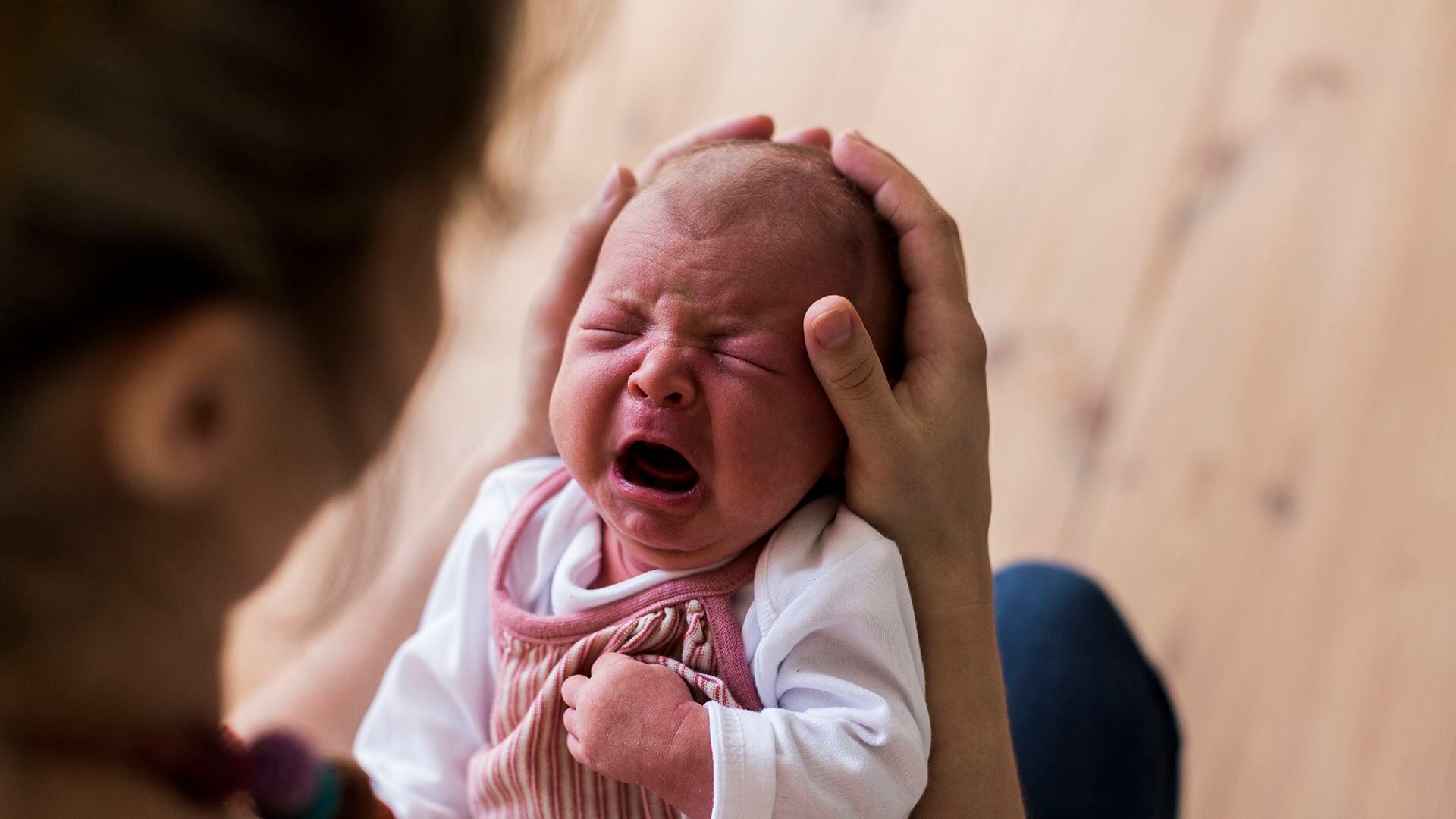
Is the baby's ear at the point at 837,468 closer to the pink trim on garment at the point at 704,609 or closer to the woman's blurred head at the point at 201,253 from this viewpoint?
the pink trim on garment at the point at 704,609

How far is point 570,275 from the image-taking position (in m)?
0.99

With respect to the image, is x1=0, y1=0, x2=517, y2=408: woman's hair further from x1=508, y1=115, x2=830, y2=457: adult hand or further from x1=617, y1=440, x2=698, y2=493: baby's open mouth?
x1=508, y1=115, x2=830, y2=457: adult hand

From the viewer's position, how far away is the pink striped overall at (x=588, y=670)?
2.74ft

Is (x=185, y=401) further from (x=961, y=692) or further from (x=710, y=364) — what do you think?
(x=961, y=692)

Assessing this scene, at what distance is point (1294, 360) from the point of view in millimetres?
1793

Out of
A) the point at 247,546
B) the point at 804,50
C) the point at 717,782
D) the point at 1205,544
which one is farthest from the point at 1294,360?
the point at 247,546

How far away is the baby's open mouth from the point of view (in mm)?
845

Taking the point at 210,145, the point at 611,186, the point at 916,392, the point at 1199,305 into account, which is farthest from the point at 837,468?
the point at 1199,305

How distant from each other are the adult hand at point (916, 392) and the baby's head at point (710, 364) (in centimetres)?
4

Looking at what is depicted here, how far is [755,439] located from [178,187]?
463 millimetres

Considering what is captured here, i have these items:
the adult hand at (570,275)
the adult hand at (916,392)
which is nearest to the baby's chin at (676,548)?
the adult hand at (916,392)

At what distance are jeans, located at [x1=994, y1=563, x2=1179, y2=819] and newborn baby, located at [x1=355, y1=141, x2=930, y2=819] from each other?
308mm

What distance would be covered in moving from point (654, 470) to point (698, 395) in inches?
2.6

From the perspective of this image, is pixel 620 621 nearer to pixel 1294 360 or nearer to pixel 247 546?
pixel 247 546
